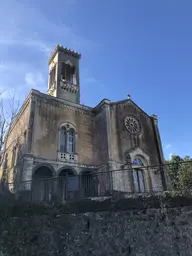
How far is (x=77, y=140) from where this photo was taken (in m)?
21.4

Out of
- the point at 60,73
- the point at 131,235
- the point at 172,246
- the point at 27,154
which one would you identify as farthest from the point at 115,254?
the point at 60,73

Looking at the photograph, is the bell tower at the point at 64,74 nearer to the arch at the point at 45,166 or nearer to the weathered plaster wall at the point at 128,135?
the weathered plaster wall at the point at 128,135

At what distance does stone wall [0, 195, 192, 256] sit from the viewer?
373 inches

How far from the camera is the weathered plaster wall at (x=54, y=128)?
19.2 metres

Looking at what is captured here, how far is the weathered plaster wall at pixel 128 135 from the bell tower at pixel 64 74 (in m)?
5.53

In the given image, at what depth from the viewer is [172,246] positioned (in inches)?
364

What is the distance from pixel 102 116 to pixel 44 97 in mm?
6034

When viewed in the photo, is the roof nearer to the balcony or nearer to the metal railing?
the balcony

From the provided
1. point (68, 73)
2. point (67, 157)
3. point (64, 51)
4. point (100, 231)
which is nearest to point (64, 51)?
point (64, 51)

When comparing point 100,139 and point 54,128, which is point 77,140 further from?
point 54,128

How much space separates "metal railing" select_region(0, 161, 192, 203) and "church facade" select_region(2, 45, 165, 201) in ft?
0.46

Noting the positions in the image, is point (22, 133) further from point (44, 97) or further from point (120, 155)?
point (120, 155)

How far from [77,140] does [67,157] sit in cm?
214

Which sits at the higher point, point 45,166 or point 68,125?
point 68,125
